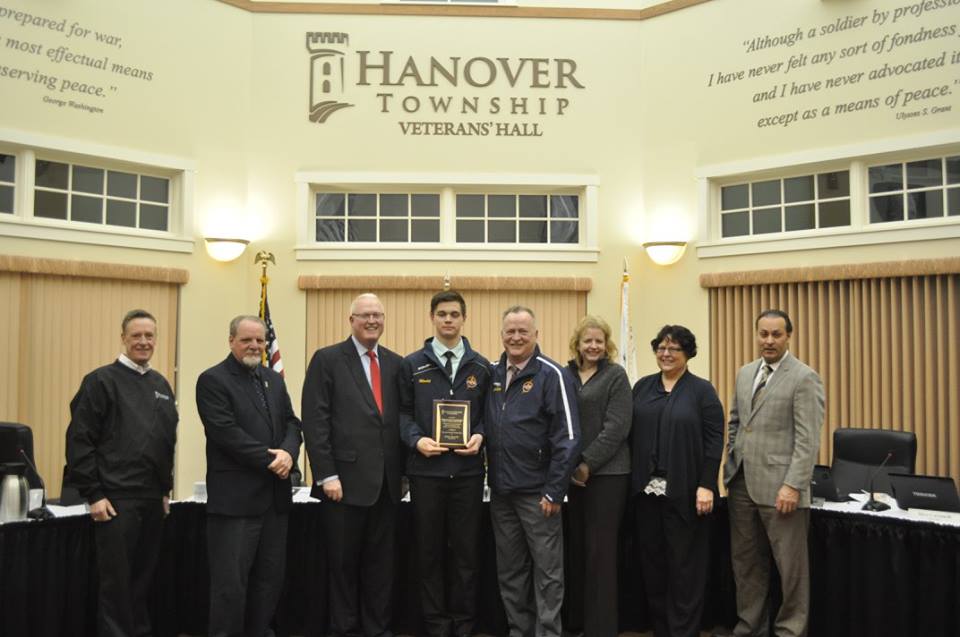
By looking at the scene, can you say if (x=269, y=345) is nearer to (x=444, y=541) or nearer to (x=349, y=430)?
(x=349, y=430)

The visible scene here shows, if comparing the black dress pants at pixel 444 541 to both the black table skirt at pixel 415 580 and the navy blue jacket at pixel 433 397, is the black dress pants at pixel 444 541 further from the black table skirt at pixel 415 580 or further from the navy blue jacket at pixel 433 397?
the black table skirt at pixel 415 580

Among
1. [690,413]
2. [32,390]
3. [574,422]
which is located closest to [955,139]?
[690,413]

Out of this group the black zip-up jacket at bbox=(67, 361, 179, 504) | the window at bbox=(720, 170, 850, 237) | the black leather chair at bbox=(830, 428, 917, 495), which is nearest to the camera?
the black zip-up jacket at bbox=(67, 361, 179, 504)

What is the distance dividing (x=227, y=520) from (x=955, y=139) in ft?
17.5

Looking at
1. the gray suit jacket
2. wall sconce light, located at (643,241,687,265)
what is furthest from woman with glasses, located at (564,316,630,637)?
wall sconce light, located at (643,241,687,265)

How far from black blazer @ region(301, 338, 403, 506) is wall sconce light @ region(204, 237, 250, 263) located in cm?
335

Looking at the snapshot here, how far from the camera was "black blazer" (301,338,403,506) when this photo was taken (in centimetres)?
413

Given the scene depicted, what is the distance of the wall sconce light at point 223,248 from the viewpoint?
7.26 m

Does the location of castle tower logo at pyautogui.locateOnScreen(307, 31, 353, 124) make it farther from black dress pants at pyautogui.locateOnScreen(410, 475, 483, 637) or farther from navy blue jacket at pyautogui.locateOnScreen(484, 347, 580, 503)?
black dress pants at pyautogui.locateOnScreen(410, 475, 483, 637)

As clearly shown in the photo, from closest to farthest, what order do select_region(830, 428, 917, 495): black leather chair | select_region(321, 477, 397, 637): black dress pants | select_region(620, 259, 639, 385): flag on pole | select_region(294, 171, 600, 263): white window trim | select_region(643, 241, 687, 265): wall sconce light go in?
select_region(321, 477, 397, 637): black dress pants
select_region(830, 428, 917, 495): black leather chair
select_region(620, 259, 639, 385): flag on pole
select_region(643, 241, 687, 265): wall sconce light
select_region(294, 171, 600, 263): white window trim

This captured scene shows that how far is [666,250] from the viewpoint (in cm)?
739

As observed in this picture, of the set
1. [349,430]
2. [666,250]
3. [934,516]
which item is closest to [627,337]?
[666,250]

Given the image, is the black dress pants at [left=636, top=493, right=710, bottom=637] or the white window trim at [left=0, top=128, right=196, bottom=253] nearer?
the black dress pants at [left=636, top=493, right=710, bottom=637]

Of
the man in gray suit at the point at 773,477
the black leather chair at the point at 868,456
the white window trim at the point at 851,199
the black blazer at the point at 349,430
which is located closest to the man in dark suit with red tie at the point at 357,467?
the black blazer at the point at 349,430
